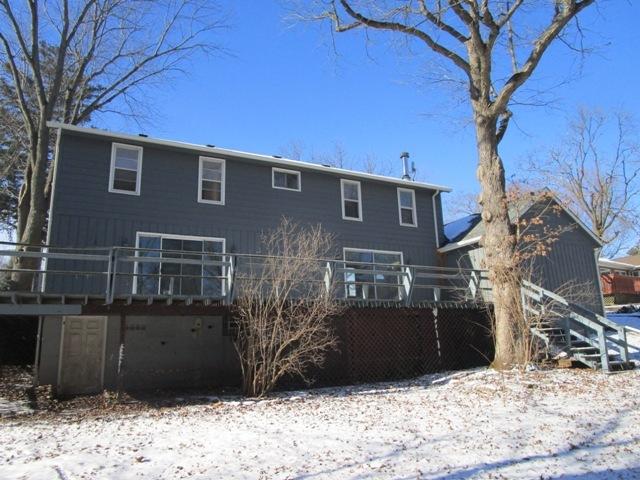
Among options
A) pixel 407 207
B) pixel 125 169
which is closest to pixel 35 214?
pixel 125 169

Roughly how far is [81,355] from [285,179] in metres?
7.25

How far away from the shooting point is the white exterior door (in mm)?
10883

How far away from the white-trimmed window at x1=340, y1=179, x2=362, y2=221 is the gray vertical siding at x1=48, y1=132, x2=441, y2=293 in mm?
180

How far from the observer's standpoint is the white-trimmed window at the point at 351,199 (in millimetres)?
15295

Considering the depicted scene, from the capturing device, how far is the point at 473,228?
53.3 ft

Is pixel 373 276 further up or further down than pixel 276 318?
further up

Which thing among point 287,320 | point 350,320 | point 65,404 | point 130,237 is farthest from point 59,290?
point 350,320

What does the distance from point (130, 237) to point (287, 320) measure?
531cm

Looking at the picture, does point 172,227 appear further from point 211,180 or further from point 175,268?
point 211,180

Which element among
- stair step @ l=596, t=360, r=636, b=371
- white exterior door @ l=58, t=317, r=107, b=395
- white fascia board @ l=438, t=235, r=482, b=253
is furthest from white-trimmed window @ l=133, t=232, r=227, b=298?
stair step @ l=596, t=360, r=636, b=371

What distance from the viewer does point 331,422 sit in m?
6.32

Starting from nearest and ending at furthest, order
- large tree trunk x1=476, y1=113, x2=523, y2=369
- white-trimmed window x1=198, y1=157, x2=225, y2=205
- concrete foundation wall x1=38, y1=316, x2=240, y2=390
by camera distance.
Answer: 1. large tree trunk x1=476, y1=113, x2=523, y2=369
2. concrete foundation wall x1=38, y1=316, x2=240, y2=390
3. white-trimmed window x1=198, y1=157, x2=225, y2=205

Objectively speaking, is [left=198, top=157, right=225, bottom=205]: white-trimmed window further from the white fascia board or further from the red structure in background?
the red structure in background

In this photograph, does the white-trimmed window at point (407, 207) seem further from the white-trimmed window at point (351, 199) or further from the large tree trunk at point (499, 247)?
the large tree trunk at point (499, 247)
